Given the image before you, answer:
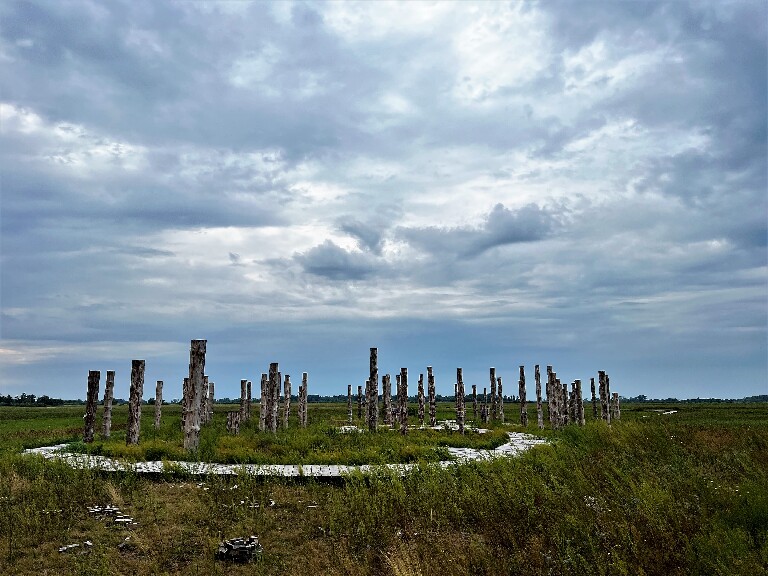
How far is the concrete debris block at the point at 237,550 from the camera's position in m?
8.00

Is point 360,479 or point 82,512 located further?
point 360,479

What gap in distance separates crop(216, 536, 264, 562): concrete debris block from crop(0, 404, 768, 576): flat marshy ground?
0.17 m

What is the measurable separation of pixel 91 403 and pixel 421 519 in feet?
48.7

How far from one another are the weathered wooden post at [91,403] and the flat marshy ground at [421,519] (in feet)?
17.3

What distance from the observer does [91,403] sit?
1902cm

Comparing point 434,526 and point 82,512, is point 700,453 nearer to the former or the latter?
point 434,526

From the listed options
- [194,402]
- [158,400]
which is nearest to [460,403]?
[194,402]

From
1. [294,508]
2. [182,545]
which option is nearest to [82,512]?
[182,545]

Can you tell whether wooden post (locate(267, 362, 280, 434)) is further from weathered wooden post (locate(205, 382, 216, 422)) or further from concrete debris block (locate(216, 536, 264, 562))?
concrete debris block (locate(216, 536, 264, 562))

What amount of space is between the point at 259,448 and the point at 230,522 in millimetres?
7809

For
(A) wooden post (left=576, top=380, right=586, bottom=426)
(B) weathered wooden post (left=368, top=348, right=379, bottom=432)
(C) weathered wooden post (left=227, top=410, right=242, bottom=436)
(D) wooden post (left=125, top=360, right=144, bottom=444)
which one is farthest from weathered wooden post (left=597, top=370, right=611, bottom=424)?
(D) wooden post (left=125, top=360, right=144, bottom=444)

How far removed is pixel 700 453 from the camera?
13.9 meters

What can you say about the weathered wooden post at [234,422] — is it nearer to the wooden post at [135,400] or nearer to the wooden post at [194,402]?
the wooden post at [135,400]

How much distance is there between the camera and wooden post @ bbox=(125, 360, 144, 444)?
18312mm
